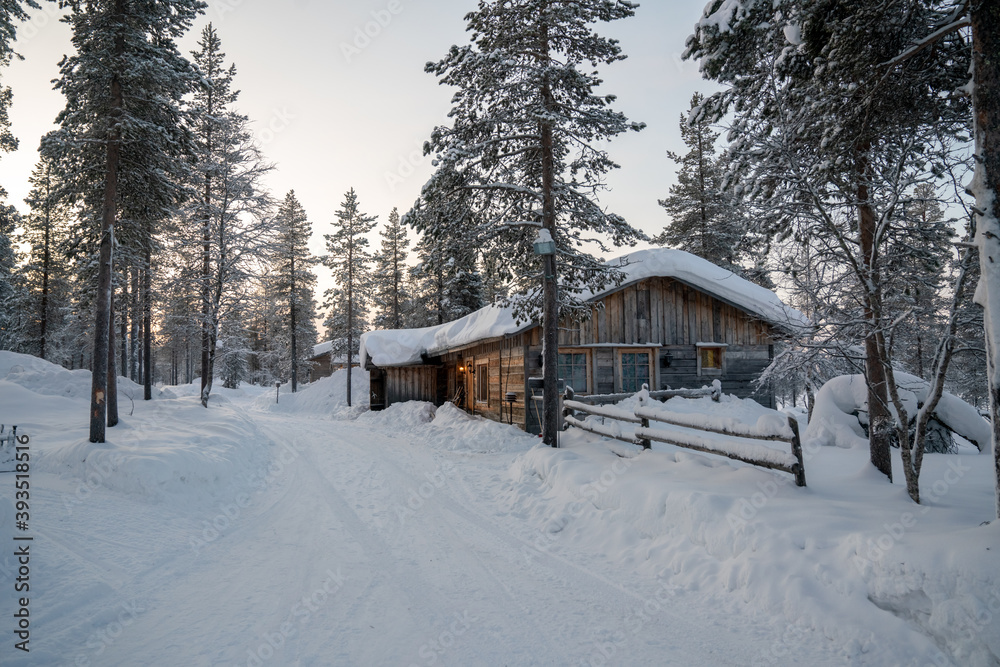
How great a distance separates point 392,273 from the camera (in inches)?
1395

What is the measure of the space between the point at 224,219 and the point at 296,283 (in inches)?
657

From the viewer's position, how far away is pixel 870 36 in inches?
187

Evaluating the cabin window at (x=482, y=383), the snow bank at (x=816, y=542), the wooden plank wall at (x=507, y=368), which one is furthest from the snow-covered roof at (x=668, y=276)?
the snow bank at (x=816, y=542)

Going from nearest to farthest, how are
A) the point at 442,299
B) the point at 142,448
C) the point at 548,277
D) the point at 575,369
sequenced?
1. the point at 142,448
2. the point at 548,277
3. the point at 575,369
4. the point at 442,299

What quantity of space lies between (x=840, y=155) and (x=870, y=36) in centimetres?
118

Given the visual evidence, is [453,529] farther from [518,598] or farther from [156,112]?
[156,112]

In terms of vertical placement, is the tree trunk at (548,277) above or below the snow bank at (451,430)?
above

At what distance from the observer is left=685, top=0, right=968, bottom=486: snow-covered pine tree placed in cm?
473

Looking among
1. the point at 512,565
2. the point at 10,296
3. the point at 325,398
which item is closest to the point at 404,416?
the point at 325,398

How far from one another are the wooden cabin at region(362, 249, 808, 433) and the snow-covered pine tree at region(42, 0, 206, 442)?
9.19 meters

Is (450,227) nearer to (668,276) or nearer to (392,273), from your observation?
(668,276)

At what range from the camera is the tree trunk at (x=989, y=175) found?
3744mm

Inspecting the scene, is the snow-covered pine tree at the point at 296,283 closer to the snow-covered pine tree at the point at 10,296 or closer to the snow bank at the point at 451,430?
the snow-covered pine tree at the point at 10,296

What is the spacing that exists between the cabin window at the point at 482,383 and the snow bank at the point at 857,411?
10.0 meters
